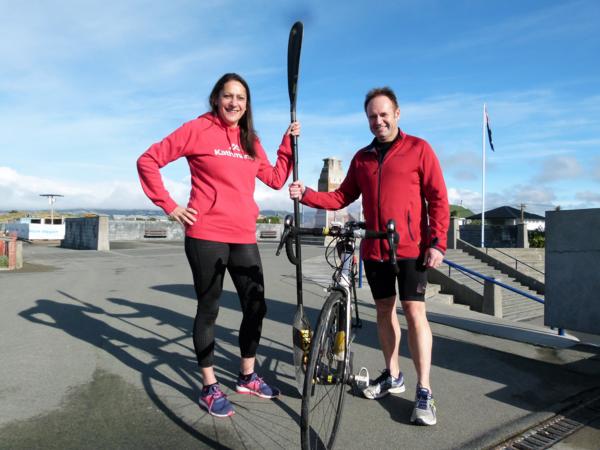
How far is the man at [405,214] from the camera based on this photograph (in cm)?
319

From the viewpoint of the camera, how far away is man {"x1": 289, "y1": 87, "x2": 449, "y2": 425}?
3193 millimetres

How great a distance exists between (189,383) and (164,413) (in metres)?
0.55

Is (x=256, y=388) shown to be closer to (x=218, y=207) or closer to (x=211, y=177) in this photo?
(x=218, y=207)

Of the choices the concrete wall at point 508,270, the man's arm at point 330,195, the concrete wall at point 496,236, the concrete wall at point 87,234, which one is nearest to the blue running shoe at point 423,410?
the man's arm at point 330,195

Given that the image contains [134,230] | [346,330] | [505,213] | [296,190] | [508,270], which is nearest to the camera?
[346,330]

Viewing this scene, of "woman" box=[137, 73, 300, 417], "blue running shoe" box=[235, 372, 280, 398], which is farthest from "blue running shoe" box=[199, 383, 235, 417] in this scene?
"blue running shoe" box=[235, 372, 280, 398]

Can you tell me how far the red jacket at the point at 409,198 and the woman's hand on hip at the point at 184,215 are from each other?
1.20 m

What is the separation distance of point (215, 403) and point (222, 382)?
2.12 feet

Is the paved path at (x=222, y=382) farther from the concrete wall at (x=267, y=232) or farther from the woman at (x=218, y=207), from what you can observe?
the concrete wall at (x=267, y=232)

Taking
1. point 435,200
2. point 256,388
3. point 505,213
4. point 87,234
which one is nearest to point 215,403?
point 256,388

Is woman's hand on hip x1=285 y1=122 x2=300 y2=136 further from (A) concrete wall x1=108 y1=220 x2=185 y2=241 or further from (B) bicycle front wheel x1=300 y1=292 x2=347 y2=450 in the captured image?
(A) concrete wall x1=108 y1=220 x2=185 y2=241

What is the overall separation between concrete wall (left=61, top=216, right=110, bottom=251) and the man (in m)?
19.2

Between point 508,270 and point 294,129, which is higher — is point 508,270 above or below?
below

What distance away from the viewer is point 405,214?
324 cm
